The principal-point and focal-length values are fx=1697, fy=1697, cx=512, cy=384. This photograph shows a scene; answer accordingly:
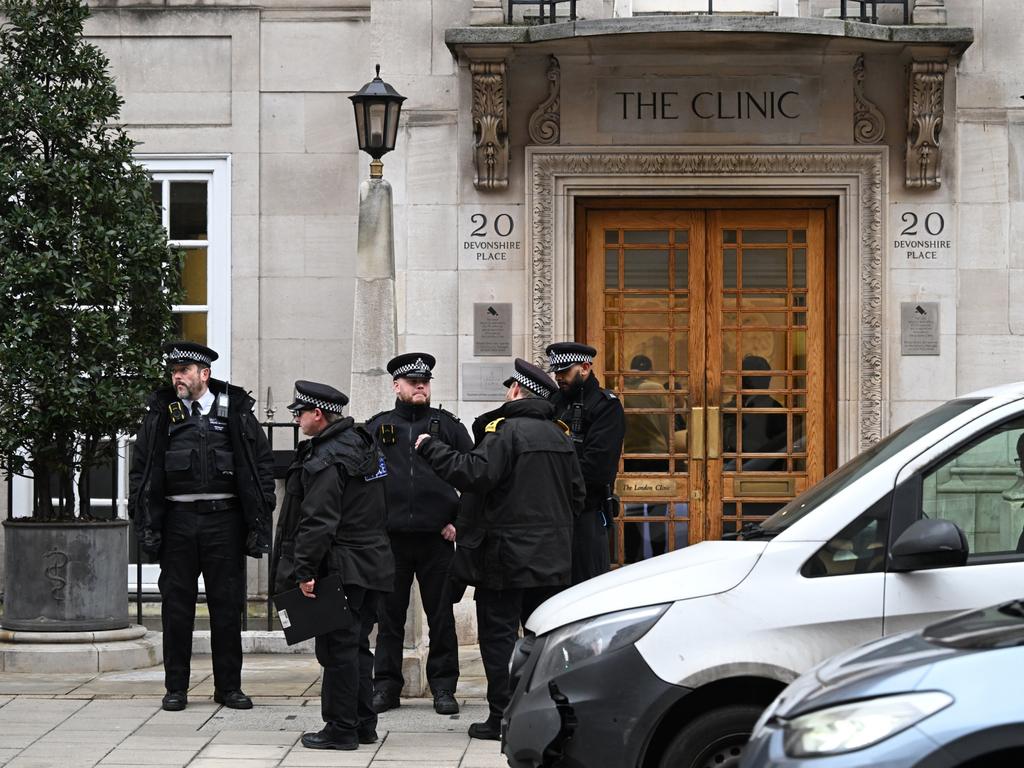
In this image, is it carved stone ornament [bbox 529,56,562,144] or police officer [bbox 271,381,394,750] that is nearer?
police officer [bbox 271,381,394,750]

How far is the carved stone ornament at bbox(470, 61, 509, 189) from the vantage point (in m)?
11.7

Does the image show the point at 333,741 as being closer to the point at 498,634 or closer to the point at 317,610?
the point at 317,610

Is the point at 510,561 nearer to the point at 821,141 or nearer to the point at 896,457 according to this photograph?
the point at 896,457

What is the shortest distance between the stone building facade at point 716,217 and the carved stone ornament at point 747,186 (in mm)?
16

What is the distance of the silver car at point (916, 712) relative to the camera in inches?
167

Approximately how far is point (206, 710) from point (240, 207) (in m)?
5.05

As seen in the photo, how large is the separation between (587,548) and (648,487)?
2.73 metres


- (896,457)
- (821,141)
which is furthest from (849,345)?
(896,457)

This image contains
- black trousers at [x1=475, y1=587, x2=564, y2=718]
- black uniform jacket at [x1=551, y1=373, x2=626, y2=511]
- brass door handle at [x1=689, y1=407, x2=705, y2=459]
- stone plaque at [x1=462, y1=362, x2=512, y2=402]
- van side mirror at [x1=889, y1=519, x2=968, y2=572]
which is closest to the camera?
van side mirror at [x1=889, y1=519, x2=968, y2=572]

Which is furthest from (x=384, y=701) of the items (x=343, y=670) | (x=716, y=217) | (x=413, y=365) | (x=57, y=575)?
(x=716, y=217)

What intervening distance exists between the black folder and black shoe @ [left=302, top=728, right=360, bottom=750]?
0.52 meters

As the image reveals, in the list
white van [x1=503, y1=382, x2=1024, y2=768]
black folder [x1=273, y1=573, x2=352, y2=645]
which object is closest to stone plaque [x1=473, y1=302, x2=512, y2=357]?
black folder [x1=273, y1=573, x2=352, y2=645]

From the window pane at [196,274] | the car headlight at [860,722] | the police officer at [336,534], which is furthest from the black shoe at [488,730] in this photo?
the window pane at [196,274]

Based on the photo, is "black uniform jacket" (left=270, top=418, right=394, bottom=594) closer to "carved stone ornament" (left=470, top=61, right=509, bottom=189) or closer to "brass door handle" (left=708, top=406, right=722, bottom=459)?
"carved stone ornament" (left=470, top=61, right=509, bottom=189)
